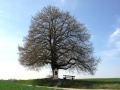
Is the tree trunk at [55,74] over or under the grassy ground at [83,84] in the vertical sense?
over

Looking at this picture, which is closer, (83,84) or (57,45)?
(83,84)

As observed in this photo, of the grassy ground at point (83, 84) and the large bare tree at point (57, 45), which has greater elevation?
the large bare tree at point (57, 45)

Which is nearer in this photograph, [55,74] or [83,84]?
[83,84]

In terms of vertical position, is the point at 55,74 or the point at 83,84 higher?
the point at 55,74

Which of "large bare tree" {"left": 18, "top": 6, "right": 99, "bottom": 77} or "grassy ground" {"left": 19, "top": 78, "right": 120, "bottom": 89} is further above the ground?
"large bare tree" {"left": 18, "top": 6, "right": 99, "bottom": 77}

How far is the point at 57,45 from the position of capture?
166 ft

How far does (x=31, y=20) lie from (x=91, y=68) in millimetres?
14291

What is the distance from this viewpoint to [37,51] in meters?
48.4

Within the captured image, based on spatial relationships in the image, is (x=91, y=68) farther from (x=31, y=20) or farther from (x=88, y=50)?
(x=31, y=20)

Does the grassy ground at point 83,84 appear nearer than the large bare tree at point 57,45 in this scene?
Yes

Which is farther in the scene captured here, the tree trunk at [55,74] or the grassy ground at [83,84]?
the tree trunk at [55,74]

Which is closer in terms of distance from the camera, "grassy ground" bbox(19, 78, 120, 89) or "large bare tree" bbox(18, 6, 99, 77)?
"grassy ground" bbox(19, 78, 120, 89)

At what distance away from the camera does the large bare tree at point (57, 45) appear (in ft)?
162

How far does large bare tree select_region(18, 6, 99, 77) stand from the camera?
162ft
